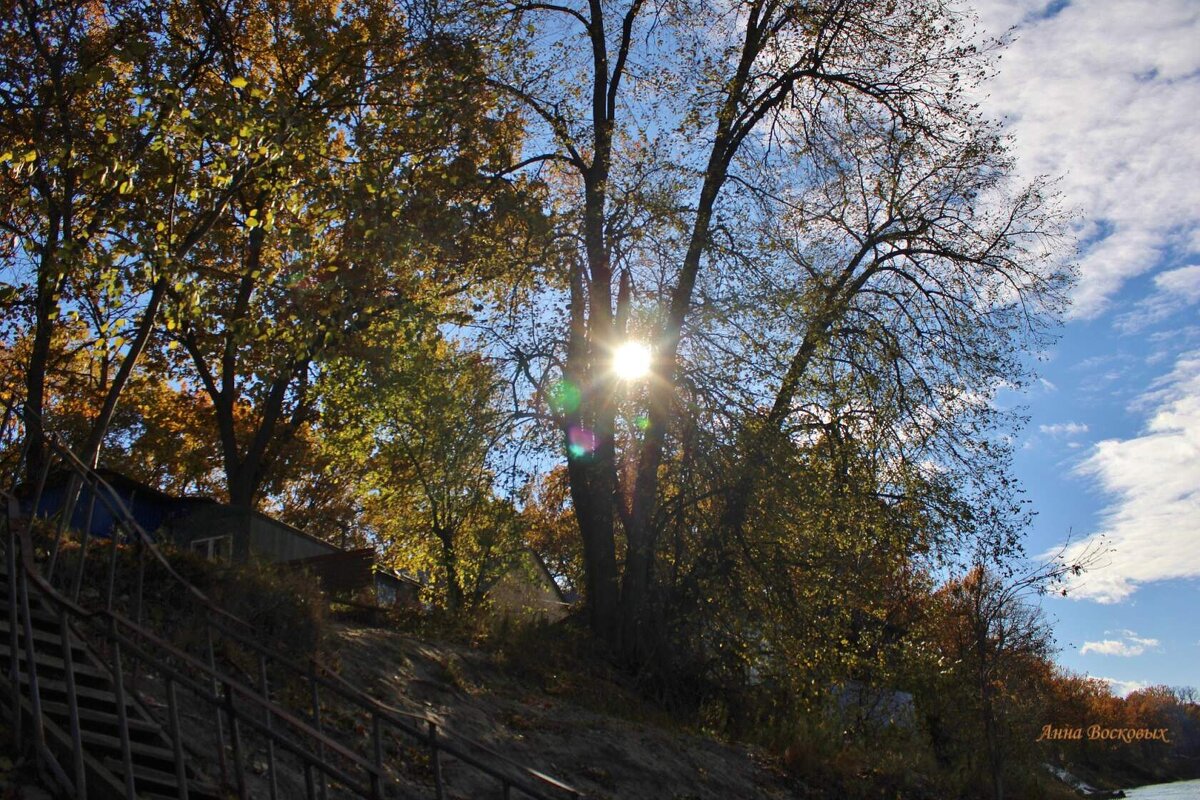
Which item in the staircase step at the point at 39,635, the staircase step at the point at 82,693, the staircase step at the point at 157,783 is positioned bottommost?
the staircase step at the point at 157,783

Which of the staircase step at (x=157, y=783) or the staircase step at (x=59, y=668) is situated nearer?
the staircase step at (x=157, y=783)

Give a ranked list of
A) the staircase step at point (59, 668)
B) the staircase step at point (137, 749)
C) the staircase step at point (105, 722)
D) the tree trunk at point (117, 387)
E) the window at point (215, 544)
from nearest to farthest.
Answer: the staircase step at point (137, 749)
the staircase step at point (105, 722)
the staircase step at point (59, 668)
the tree trunk at point (117, 387)
the window at point (215, 544)

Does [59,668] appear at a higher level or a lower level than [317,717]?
higher

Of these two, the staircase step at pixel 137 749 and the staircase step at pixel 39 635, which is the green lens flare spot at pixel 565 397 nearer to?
the staircase step at pixel 39 635

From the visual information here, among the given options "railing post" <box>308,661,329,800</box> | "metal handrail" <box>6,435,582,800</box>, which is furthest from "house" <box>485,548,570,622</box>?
"metal handrail" <box>6,435,582,800</box>

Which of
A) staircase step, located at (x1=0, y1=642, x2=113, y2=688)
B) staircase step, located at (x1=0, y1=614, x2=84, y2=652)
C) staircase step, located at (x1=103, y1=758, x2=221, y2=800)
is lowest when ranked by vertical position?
staircase step, located at (x1=103, y1=758, x2=221, y2=800)

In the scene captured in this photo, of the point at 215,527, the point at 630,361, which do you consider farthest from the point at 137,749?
the point at 215,527

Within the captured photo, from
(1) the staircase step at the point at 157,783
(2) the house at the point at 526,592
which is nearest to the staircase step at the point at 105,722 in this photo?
(1) the staircase step at the point at 157,783

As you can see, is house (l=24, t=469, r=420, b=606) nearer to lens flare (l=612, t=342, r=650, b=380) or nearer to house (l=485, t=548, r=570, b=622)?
house (l=485, t=548, r=570, b=622)

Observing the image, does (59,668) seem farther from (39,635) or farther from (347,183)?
(347,183)

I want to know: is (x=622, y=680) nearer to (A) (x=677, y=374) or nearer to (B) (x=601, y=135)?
(A) (x=677, y=374)

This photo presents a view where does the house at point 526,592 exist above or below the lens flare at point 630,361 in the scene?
below

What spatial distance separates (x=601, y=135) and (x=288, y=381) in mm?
10531

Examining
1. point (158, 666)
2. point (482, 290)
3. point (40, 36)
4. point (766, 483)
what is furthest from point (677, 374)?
point (40, 36)
